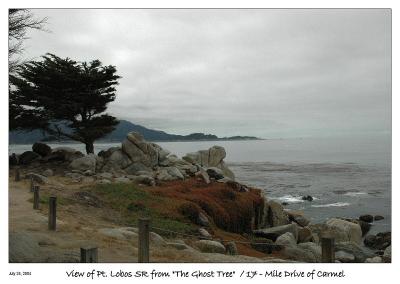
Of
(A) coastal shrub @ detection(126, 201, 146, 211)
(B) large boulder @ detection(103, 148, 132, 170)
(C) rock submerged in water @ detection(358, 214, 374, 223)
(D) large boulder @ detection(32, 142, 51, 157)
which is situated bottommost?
(C) rock submerged in water @ detection(358, 214, 374, 223)

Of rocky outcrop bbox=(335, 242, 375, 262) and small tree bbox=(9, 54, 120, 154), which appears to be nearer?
rocky outcrop bbox=(335, 242, 375, 262)

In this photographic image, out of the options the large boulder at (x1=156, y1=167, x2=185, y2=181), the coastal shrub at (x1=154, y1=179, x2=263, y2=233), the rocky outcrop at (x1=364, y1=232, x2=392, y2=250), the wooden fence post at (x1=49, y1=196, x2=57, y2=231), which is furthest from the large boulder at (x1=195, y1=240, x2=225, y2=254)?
the rocky outcrop at (x1=364, y1=232, x2=392, y2=250)

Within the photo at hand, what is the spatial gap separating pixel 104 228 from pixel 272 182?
41.9 metres

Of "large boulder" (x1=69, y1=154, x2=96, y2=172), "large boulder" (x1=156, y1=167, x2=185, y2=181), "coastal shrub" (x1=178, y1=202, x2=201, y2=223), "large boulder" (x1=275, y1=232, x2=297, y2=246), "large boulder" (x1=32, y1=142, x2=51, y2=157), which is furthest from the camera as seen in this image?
"large boulder" (x1=32, y1=142, x2=51, y2=157)

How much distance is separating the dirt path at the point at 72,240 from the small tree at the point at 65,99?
1252 centimetres

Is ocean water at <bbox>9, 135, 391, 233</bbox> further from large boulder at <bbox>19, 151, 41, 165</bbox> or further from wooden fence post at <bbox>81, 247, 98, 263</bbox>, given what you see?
wooden fence post at <bbox>81, 247, 98, 263</bbox>

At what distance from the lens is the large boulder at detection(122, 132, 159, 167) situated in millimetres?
26781

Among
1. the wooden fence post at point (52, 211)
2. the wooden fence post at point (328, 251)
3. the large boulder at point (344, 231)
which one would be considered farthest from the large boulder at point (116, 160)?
the wooden fence post at point (328, 251)

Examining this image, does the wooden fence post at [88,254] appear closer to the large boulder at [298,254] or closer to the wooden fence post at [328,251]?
the wooden fence post at [328,251]

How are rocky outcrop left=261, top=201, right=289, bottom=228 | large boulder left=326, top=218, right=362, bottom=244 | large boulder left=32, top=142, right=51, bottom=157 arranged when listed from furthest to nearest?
large boulder left=32, top=142, right=51, bottom=157
rocky outcrop left=261, top=201, right=289, bottom=228
large boulder left=326, top=218, right=362, bottom=244

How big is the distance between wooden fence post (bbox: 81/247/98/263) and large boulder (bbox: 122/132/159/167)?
18.5 meters

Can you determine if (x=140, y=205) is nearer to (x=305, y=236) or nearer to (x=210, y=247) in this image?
(x=210, y=247)

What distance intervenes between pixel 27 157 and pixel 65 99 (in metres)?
5.12

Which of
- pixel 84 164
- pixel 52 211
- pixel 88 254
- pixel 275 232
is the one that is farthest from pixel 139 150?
pixel 88 254
